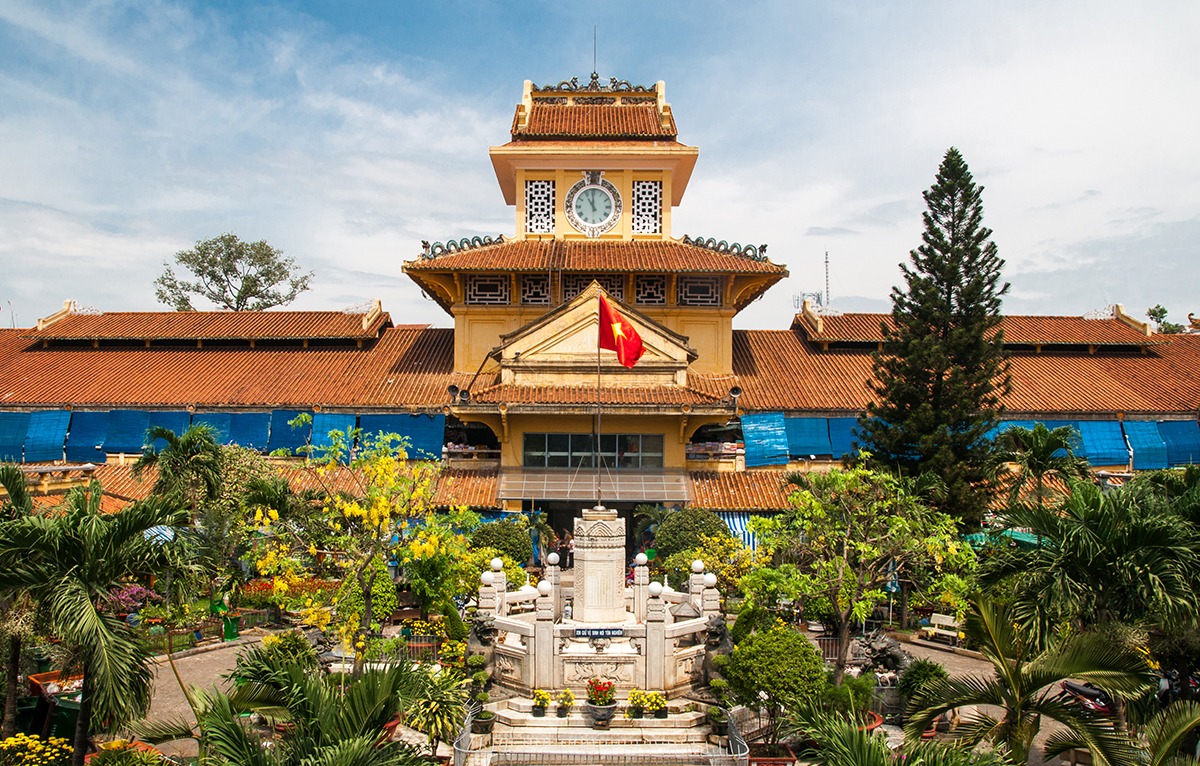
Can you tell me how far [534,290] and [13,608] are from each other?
704 inches

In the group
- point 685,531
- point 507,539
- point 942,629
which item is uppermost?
point 685,531

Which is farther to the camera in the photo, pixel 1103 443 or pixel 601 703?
pixel 1103 443

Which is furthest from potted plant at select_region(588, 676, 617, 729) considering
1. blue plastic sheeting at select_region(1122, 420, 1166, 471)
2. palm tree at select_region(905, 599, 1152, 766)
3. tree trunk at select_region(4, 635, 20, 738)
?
blue plastic sheeting at select_region(1122, 420, 1166, 471)

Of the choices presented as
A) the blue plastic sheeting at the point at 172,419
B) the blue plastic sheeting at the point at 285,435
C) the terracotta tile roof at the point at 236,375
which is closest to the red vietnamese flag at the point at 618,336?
the terracotta tile roof at the point at 236,375

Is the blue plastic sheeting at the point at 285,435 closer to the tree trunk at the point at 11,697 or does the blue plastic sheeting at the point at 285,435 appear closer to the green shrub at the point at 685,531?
the green shrub at the point at 685,531

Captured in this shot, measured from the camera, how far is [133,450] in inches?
984

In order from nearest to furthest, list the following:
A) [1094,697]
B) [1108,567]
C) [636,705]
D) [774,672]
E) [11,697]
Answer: [1108,567]
[11,697]
[774,672]
[1094,697]
[636,705]

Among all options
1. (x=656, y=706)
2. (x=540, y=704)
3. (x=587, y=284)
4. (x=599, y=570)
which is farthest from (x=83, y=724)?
(x=587, y=284)

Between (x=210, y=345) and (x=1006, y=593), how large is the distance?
25.4 m

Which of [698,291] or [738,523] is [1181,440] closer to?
[738,523]

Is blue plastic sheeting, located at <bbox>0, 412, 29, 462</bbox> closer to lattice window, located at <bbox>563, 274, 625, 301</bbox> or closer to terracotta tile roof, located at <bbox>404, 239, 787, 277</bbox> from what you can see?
terracotta tile roof, located at <bbox>404, 239, 787, 277</bbox>

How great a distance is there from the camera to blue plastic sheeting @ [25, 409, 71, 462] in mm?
24984

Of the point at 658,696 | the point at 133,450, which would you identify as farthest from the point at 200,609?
the point at 658,696

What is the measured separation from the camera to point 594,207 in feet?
87.7
